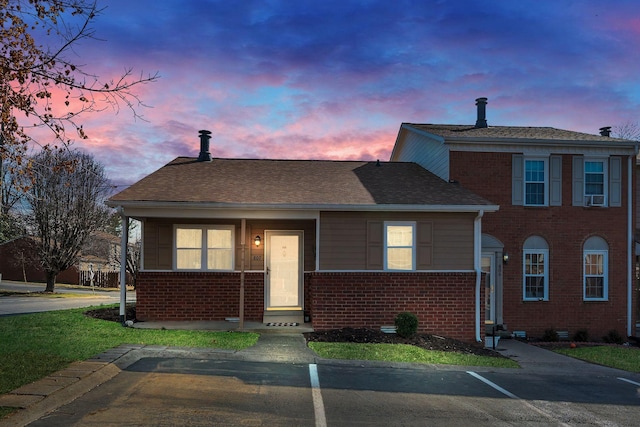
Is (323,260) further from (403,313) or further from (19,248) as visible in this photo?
(19,248)

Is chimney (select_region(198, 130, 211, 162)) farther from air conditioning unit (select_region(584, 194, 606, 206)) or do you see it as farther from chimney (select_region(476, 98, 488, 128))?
air conditioning unit (select_region(584, 194, 606, 206))

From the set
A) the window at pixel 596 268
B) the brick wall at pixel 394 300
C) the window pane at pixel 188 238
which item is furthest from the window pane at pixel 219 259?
the window at pixel 596 268

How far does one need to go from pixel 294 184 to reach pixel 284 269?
2312mm

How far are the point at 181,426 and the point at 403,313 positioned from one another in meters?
6.91

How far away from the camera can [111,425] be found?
5363 mm

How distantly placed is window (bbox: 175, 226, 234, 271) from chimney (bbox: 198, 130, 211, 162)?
3702 millimetres

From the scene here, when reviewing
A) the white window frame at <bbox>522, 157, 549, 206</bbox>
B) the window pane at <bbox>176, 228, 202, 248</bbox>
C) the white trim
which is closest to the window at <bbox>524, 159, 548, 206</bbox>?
the white window frame at <bbox>522, 157, 549, 206</bbox>

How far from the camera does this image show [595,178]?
1553cm

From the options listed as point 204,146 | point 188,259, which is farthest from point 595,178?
point 188,259

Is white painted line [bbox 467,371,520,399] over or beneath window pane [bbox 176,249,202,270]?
beneath

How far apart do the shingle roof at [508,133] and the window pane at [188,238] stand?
762cm

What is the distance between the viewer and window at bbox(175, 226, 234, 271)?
12672 millimetres

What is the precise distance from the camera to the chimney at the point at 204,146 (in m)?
15.8

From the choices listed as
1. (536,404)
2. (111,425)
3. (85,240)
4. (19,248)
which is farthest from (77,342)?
(19,248)
